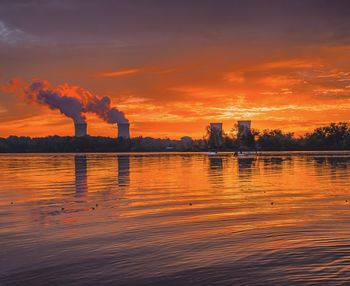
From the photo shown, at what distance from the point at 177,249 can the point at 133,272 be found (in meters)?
3.10

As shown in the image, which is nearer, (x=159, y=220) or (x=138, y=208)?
(x=159, y=220)

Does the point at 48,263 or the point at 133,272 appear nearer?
the point at 133,272

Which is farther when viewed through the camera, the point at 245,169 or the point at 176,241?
the point at 245,169

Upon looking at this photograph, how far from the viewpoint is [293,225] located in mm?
20562

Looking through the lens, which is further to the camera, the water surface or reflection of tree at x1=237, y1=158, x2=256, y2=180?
reflection of tree at x1=237, y1=158, x2=256, y2=180

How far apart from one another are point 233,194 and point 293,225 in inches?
568

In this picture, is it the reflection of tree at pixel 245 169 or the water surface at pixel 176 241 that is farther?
the reflection of tree at pixel 245 169

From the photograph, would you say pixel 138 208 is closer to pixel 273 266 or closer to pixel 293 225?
pixel 293 225

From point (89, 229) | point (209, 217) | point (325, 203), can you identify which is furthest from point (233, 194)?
point (89, 229)

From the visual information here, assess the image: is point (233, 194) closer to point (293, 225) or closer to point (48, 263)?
point (293, 225)

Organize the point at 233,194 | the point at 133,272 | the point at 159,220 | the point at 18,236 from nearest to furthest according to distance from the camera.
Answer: the point at 133,272, the point at 18,236, the point at 159,220, the point at 233,194

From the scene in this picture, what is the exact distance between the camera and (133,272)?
13.2 meters

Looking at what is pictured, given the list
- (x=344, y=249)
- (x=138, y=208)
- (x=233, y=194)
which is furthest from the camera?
(x=233, y=194)

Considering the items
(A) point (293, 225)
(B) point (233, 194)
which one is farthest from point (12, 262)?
(B) point (233, 194)
